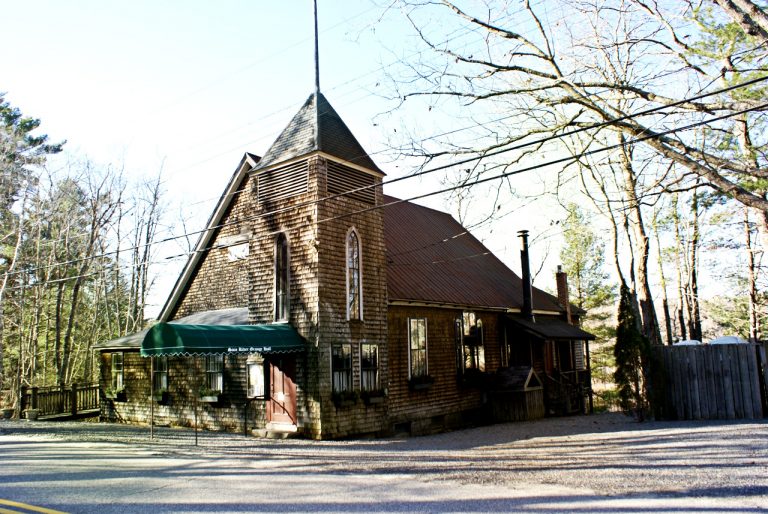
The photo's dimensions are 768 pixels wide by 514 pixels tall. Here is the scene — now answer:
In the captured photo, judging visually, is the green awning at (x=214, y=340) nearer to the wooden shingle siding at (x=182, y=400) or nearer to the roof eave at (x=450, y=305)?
A: the wooden shingle siding at (x=182, y=400)

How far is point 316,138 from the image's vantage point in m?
16.1

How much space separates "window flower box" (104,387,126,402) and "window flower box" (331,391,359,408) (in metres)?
10.1

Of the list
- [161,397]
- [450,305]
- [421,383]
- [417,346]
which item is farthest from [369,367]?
[161,397]

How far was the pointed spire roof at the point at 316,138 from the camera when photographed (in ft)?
53.5

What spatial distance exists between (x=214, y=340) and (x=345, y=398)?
12.2 ft

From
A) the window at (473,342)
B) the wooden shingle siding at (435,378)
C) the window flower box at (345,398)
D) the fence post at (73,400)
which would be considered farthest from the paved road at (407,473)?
the fence post at (73,400)

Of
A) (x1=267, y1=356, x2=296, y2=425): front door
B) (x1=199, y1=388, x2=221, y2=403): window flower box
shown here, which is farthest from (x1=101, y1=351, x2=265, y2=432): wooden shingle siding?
(x1=267, y1=356, x2=296, y2=425): front door

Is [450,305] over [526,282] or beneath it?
beneath

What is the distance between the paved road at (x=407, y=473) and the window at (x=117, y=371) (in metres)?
5.73

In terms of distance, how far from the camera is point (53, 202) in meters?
28.2

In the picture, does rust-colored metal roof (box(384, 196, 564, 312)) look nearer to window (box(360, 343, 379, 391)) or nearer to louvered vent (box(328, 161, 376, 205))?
window (box(360, 343, 379, 391))

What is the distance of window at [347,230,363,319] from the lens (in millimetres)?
16312

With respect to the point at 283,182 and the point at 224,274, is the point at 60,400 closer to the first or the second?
the point at 224,274

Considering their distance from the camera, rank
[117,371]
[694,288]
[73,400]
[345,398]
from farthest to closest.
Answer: [694,288], [73,400], [117,371], [345,398]
